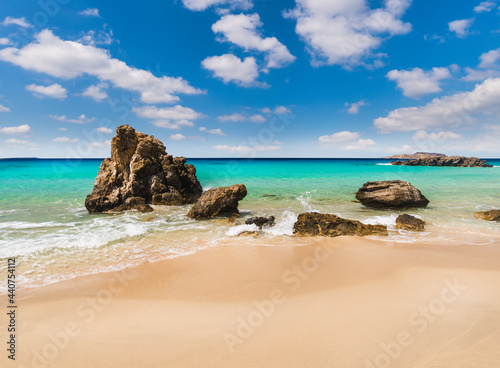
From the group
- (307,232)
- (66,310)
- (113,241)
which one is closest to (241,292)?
(66,310)

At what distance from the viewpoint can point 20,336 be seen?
12.9 feet

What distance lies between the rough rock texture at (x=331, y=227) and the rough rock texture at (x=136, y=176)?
33.7ft

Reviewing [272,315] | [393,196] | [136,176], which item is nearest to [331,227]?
[272,315]

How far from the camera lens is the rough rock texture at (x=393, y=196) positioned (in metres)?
15.0

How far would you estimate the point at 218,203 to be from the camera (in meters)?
13.6

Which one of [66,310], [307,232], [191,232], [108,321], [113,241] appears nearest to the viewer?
[108,321]

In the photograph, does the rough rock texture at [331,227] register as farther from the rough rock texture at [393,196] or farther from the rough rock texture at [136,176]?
the rough rock texture at [136,176]

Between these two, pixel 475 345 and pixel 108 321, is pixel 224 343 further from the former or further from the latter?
pixel 475 345

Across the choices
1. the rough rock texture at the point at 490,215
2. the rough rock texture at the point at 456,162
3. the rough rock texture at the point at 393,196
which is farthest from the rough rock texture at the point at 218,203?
the rough rock texture at the point at 456,162

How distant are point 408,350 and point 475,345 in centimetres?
108

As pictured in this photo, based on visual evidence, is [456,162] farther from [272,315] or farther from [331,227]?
[272,315]

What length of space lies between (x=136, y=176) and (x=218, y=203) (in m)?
7.37

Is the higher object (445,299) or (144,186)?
(144,186)

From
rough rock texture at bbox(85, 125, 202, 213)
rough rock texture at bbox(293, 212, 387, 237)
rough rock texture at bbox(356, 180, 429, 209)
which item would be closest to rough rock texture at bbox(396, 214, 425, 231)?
rough rock texture at bbox(293, 212, 387, 237)
